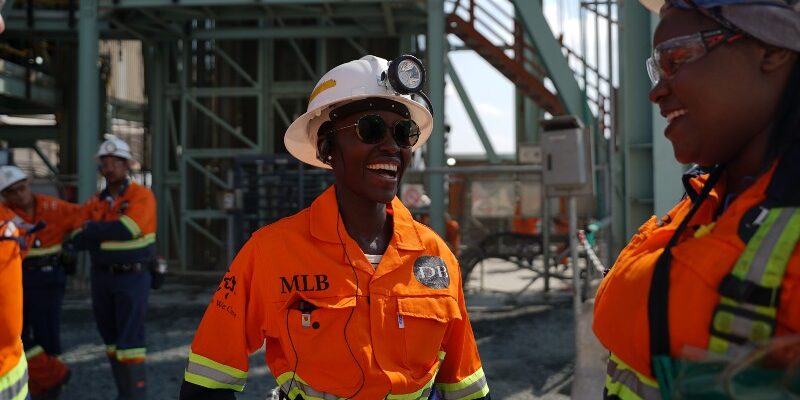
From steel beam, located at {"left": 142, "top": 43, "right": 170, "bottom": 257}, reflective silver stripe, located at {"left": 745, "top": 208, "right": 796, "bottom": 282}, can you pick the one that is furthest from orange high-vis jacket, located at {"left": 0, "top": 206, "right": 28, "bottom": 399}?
steel beam, located at {"left": 142, "top": 43, "right": 170, "bottom": 257}

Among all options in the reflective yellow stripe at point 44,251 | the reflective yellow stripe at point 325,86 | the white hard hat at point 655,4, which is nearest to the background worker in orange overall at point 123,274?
the reflective yellow stripe at point 44,251

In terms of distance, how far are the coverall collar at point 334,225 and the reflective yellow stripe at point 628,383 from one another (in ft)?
3.48

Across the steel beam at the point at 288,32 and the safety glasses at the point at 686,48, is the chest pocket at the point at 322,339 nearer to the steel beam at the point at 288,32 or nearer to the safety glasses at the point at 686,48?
the safety glasses at the point at 686,48

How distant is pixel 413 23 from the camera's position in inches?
518

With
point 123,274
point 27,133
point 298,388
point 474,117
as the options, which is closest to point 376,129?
point 298,388

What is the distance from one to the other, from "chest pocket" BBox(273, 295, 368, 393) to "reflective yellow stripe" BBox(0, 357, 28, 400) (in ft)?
3.51

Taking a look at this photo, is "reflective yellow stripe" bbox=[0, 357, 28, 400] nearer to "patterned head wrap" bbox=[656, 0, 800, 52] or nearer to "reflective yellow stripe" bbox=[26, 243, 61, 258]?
"patterned head wrap" bbox=[656, 0, 800, 52]

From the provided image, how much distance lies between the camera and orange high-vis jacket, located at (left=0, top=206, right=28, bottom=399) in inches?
99.0

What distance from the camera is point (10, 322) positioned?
2531 mm

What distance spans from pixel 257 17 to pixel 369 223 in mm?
10979

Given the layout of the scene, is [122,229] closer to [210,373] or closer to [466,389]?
[210,373]

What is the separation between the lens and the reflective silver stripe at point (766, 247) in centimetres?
109

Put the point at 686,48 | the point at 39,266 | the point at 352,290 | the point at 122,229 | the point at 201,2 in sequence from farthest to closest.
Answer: the point at 201,2 < the point at 39,266 < the point at 122,229 < the point at 352,290 < the point at 686,48

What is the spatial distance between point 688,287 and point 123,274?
18.1ft
